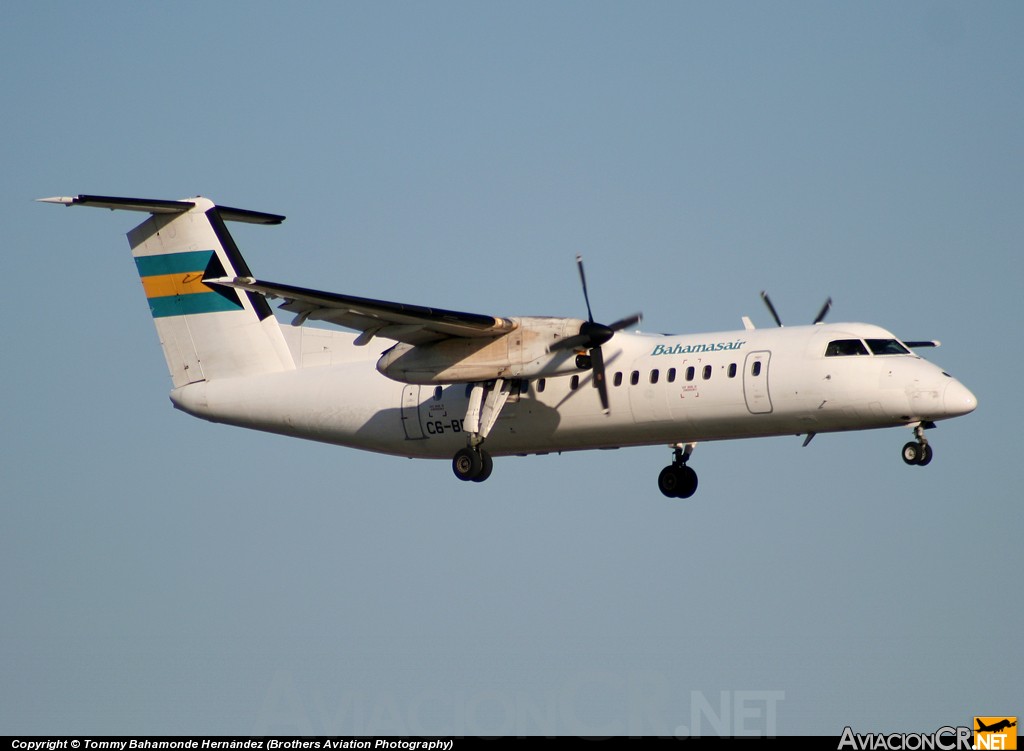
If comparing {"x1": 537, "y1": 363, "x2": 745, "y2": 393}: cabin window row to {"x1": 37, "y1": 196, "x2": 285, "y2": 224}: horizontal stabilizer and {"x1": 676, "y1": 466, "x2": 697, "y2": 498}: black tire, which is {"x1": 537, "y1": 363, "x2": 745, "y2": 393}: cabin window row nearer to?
{"x1": 676, "y1": 466, "x2": 697, "y2": 498}: black tire

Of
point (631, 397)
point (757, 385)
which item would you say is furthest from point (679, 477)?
point (757, 385)

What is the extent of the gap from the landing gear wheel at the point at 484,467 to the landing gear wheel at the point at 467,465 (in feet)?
0.07

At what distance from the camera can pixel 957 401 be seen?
21.0 m

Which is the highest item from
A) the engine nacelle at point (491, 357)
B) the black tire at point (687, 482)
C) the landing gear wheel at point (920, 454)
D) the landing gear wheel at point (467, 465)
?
the engine nacelle at point (491, 357)

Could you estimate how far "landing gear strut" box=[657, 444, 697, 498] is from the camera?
25.4 meters

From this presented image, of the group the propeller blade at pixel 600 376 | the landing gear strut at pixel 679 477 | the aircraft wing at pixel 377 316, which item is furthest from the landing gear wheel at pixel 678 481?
the aircraft wing at pixel 377 316

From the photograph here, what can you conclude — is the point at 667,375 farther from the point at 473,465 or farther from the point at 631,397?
the point at 473,465

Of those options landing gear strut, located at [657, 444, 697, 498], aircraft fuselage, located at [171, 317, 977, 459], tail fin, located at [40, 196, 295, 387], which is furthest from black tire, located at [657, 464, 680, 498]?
tail fin, located at [40, 196, 295, 387]

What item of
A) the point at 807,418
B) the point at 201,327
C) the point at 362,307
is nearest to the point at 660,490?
the point at 807,418

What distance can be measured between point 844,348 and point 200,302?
1134 centimetres

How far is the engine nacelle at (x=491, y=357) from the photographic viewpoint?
75.9ft

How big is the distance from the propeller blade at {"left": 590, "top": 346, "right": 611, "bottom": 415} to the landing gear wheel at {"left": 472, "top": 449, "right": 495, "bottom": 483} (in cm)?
203

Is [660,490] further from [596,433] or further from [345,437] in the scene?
[345,437]

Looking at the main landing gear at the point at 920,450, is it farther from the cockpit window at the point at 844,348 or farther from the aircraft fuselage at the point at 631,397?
the cockpit window at the point at 844,348
